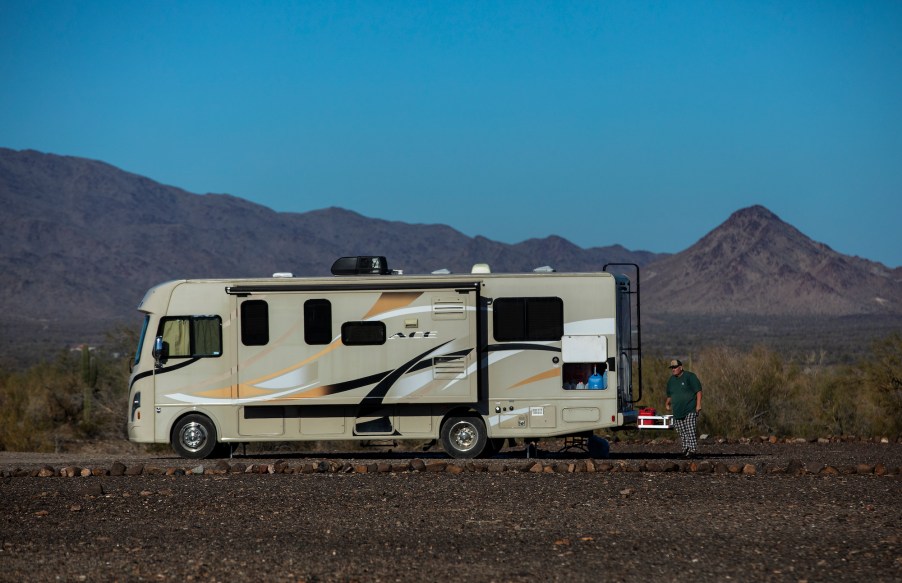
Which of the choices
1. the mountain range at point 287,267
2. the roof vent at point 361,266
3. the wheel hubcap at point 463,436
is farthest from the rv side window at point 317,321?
the mountain range at point 287,267

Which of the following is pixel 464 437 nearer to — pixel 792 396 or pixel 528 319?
pixel 528 319

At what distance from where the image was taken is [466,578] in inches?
380

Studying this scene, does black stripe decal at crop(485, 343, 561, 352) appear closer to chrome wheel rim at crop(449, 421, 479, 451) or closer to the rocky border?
chrome wheel rim at crop(449, 421, 479, 451)

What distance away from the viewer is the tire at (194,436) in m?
18.7

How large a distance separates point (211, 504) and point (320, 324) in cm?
515

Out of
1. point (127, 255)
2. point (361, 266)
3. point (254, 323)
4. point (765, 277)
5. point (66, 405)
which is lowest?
point (66, 405)

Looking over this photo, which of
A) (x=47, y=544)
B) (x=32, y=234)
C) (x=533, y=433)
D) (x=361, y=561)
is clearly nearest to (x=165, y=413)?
(x=533, y=433)

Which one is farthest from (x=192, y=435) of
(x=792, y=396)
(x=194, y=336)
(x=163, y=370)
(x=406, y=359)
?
(x=792, y=396)

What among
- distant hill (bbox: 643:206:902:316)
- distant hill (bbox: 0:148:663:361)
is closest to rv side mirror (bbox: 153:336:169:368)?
distant hill (bbox: 0:148:663:361)

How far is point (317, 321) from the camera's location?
1834 cm

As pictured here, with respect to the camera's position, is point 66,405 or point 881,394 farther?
point 66,405

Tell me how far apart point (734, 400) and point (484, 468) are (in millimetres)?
11562

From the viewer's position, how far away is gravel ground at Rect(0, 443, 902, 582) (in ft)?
32.7

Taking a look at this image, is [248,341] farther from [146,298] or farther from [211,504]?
[211,504]
